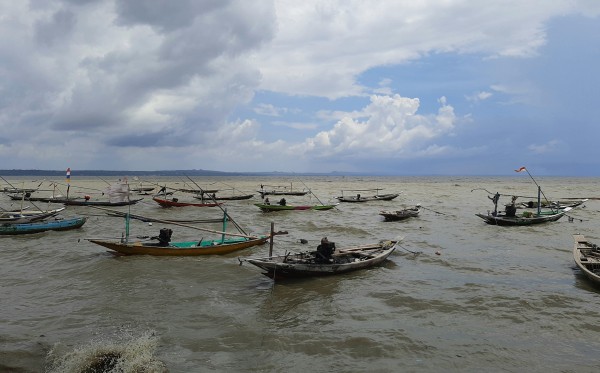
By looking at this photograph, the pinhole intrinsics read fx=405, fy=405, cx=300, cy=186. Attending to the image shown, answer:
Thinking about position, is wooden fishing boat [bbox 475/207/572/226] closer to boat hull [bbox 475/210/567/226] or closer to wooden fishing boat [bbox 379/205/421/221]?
boat hull [bbox 475/210/567/226]

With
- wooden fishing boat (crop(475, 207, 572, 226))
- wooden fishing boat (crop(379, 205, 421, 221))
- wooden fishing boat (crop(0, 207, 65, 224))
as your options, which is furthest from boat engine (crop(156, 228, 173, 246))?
wooden fishing boat (crop(475, 207, 572, 226))

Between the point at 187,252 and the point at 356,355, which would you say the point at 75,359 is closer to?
the point at 356,355

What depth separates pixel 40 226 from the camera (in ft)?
78.8

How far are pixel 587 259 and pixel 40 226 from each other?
27.8 meters

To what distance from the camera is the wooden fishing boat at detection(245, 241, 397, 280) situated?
13.6 metres

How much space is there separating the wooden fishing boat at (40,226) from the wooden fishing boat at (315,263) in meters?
17.1

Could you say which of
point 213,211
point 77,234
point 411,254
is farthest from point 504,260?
point 213,211

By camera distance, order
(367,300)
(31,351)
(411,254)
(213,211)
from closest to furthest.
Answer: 1. (31,351)
2. (367,300)
3. (411,254)
4. (213,211)

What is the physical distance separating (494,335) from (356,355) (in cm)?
371

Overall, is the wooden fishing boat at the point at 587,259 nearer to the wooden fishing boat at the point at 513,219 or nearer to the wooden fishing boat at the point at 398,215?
the wooden fishing boat at the point at 513,219

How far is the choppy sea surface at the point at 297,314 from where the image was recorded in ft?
28.2

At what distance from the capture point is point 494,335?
32.7 feet

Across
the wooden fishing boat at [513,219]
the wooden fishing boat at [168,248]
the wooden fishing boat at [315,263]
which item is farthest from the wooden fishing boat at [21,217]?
the wooden fishing boat at [513,219]

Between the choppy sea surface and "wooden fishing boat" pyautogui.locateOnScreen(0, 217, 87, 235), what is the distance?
3646mm
